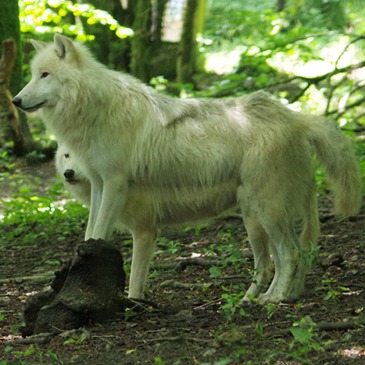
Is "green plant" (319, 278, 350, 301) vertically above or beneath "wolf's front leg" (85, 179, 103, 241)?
beneath

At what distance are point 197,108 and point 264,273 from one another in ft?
4.91

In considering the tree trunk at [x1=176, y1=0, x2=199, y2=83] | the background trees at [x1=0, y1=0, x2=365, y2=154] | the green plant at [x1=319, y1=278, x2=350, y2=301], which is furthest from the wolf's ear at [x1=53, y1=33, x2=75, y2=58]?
the tree trunk at [x1=176, y1=0, x2=199, y2=83]

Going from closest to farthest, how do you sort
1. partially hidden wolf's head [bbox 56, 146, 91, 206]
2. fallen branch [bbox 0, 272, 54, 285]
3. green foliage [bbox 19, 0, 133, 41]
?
partially hidden wolf's head [bbox 56, 146, 91, 206], fallen branch [bbox 0, 272, 54, 285], green foliage [bbox 19, 0, 133, 41]

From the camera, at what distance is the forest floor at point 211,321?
12.8 ft

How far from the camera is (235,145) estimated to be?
5.36m

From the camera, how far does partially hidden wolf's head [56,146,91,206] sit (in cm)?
615

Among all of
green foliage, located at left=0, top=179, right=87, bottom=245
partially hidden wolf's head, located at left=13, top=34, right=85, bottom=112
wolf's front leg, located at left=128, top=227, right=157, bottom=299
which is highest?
partially hidden wolf's head, located at left=13, top=34, right=85, bottom=112

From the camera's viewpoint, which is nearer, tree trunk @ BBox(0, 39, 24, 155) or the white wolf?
the white wolf

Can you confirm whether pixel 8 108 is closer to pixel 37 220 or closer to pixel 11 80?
pixel 11 80

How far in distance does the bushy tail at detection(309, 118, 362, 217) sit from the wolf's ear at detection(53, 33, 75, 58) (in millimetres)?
2098

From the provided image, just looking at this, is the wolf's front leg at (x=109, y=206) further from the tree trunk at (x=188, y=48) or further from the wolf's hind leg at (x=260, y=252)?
the tree trunk at (x=188, y=48)

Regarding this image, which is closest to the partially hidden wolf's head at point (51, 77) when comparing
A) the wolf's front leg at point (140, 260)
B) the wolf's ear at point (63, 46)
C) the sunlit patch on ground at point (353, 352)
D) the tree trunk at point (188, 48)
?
the wolf's ear at point (63, 46)

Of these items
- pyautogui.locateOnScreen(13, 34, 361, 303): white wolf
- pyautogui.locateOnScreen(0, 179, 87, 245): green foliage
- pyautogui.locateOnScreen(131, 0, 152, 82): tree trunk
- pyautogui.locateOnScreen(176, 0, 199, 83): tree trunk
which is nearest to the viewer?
pyautogui.locateOnScreen(13, 34, 361, 303): white wolf

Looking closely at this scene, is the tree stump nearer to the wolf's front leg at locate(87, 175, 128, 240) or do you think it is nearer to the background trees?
the wolf's front leg at locate(87, 175, 128, 240)
